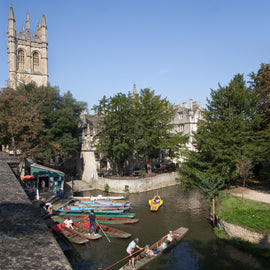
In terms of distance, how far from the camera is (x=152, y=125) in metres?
37.2

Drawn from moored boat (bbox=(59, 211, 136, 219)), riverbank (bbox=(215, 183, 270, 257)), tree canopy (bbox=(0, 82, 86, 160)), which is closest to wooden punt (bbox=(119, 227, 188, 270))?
riverbank (bbox=(215, 183, 270, 257))

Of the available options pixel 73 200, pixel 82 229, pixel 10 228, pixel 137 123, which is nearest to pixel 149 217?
pixel 82 229

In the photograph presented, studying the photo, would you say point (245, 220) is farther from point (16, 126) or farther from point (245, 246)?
point (16, 126)

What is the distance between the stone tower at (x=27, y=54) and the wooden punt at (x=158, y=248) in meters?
49.2

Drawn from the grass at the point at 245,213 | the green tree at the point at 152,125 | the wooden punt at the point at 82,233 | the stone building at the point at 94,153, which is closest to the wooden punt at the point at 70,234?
the wooden punt at the point at 82,233

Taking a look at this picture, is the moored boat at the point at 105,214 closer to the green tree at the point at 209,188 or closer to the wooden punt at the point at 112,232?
the wooden punt at the point at 112,232

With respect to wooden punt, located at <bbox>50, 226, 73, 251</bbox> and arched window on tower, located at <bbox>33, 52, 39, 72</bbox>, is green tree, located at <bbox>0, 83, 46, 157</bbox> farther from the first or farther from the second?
arched window on tower, located at <bbox>33, 52, 39, 72</bbox>

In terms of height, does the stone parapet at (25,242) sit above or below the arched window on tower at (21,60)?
below

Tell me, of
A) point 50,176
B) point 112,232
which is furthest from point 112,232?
point 50,176

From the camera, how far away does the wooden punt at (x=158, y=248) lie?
13526 millimetres

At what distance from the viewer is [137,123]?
35875 mm

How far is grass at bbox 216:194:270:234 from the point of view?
1490 cm

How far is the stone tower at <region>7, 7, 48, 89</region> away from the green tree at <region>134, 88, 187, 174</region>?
102 feet

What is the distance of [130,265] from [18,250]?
433 inches
